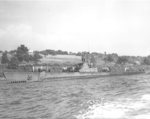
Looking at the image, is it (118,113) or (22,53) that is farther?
(22,53)

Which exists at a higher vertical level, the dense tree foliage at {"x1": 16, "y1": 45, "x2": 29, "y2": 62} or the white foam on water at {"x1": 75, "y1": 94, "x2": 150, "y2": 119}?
the dense tree foliage at {"x1": 16, "y1": 45, "x2": 29, "y2": 62}

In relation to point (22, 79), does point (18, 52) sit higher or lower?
higher

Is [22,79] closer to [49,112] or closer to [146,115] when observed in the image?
[49,112]

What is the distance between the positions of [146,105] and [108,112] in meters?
2.85

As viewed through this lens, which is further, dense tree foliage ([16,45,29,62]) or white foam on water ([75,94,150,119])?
dense tree foliage ([16,45,29,62])

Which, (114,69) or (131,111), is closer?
(131,111)

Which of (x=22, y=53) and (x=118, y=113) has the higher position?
(x=22, y=53)

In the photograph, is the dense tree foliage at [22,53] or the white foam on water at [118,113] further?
the dense tree foliage at [22,53]

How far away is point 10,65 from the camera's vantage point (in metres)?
98.2

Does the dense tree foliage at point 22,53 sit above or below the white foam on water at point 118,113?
above

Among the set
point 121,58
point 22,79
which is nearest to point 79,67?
point 22,79

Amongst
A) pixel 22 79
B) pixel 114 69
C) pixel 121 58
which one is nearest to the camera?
pixel 22 79

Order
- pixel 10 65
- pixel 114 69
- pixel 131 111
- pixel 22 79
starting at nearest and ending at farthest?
1. pixel 131 111
2. pixel 22 79
3. pixel 10 65
4. pixel 114 69

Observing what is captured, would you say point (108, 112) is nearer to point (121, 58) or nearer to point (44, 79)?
point (44, 79)
